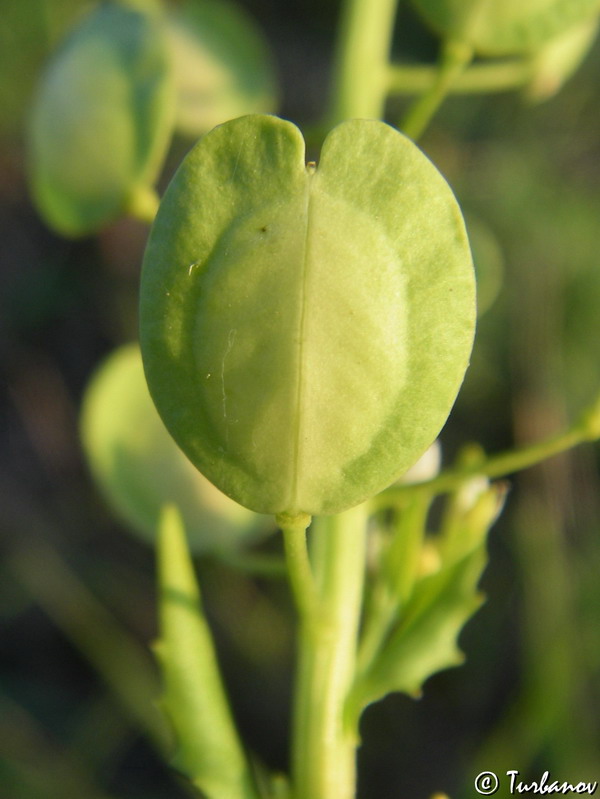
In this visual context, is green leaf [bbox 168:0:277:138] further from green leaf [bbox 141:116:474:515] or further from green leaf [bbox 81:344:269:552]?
green leaf [bbox 141:116:474:515]

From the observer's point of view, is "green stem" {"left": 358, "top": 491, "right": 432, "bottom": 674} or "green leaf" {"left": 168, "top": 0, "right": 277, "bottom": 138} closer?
"green stem" {"left": 358, "top": 491, "right": 432, "bottom": 674}

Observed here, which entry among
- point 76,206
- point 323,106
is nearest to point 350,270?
point 76,206

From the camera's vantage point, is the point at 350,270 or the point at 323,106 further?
the point at 323,106

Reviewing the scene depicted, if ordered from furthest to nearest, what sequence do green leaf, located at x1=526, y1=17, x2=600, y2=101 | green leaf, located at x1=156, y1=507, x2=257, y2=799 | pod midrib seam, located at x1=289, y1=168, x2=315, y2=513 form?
green leaf, located at x1=526, y1=17, x2=600, y2=101
green leaf, located at x1=156, y1=507, x2=257, y2=799
pod midrib seam, located at x1=289, y1=168, x2=315, y2=513

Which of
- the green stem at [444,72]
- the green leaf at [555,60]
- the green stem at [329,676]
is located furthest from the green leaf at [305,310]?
the green leaf at [555,60]

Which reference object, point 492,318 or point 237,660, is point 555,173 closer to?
point 492,318

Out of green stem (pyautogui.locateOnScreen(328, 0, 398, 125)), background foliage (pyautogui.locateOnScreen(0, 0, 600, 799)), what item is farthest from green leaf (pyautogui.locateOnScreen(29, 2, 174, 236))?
background foliage (pyautogui.locateOnScreen(0, 0, 600, 799))

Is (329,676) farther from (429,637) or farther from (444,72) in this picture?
(444,72)
